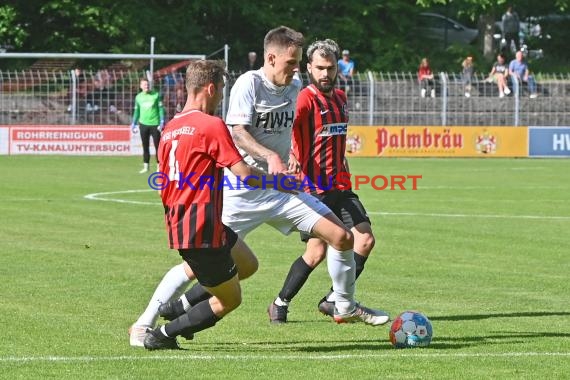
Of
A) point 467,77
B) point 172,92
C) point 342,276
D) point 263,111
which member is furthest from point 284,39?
point 467,77

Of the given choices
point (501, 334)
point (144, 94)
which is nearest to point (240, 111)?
point (501, 334)

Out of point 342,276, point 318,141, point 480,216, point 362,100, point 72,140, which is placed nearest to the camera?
point 342,276

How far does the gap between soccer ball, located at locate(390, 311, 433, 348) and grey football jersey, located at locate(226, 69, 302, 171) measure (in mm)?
1491

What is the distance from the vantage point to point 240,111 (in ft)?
29.0

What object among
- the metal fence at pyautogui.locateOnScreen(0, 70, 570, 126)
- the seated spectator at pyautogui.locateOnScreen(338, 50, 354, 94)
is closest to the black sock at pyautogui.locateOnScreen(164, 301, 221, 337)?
the metal fence at pyautogui.locateOnScreen(0, 70, 570, 126)

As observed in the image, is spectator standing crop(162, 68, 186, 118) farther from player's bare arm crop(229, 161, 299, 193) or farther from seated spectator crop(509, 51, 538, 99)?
player's bare arm crop(229, 161, 299, 193)

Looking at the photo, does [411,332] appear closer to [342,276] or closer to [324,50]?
[342,276]

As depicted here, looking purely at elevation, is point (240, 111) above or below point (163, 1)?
below

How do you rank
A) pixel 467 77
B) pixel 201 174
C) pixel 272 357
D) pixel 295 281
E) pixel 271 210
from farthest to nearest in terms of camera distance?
pixel 467 77 < pixel 295 281 < pixel 271 210 < pixel 272 357 < pixel 201 174

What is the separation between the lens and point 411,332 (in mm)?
8219

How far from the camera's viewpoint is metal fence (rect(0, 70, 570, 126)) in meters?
32.9

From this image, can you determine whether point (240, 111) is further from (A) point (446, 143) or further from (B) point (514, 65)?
(B) point (514, 65)

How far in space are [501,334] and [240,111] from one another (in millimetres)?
2329

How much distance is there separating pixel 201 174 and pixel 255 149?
1037mm
